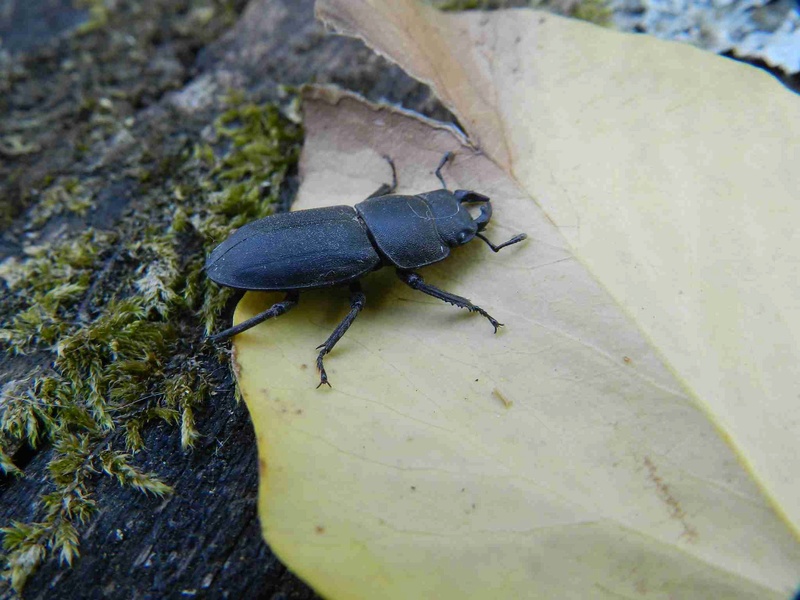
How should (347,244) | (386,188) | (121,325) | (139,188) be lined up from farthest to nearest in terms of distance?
(139,188) → (386,188) → (347,244) → (121,325)

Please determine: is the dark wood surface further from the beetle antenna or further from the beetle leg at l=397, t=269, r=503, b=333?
the beetle leg at l=397, t=269, r=503, b=333

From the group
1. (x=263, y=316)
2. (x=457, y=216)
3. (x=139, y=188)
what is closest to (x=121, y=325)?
(x=263, y=316)

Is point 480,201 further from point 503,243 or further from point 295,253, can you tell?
point 295,253

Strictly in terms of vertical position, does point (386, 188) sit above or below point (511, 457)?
above

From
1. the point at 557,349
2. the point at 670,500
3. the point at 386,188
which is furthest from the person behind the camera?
the point at 386,188

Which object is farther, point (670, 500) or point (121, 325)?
point (121, 325)

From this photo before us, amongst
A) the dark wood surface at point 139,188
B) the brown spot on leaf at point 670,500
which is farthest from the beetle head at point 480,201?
the brown spot on leaf at point 670,500

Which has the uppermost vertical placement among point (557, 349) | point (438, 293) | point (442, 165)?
point (442, 165)

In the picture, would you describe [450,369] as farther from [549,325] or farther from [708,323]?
[708,323]
